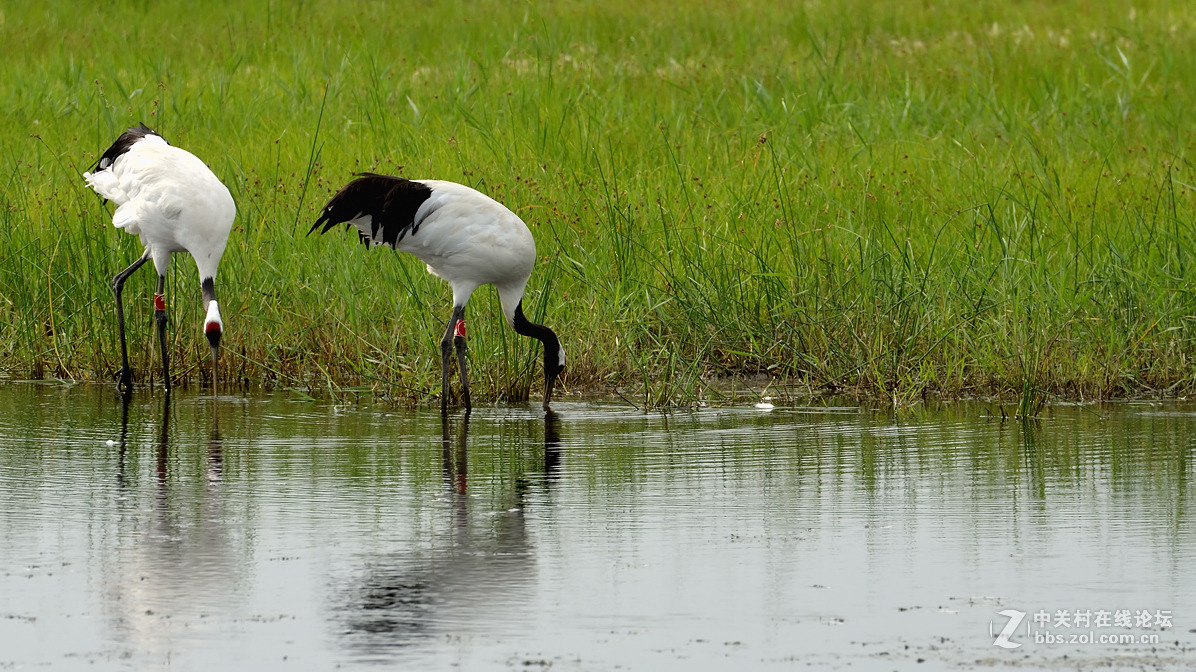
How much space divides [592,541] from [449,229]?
397 centimetres

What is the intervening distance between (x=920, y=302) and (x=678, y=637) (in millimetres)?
5152

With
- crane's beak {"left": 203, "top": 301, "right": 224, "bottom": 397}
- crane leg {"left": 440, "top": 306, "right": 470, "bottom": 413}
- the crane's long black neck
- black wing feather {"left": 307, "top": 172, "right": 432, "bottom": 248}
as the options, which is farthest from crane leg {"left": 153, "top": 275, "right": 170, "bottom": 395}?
the crane's long black neck

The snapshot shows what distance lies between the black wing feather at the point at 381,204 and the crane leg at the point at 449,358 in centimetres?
52

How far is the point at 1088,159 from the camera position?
13281 mm

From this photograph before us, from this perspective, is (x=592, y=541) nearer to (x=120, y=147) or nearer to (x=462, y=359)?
(x=462, y=359)

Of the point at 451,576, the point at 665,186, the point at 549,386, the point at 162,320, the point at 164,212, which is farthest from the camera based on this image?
the point at 665,186

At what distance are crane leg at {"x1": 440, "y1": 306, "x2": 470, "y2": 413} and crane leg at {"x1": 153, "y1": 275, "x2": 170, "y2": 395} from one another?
57.4 inches

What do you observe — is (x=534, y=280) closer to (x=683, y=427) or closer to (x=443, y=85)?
(x=683, y=427)

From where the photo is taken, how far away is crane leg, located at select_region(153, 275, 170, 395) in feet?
30.7

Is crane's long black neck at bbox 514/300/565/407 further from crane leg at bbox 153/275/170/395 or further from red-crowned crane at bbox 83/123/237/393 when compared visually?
crane leg at bbox 153/275/170/395

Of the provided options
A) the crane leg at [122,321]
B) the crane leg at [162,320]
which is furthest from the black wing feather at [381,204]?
the crane leg at [122,321]

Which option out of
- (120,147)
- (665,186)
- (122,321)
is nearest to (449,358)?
(122,321)

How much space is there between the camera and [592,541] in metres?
5.58

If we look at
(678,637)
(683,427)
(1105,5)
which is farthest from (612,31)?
(678,637)
